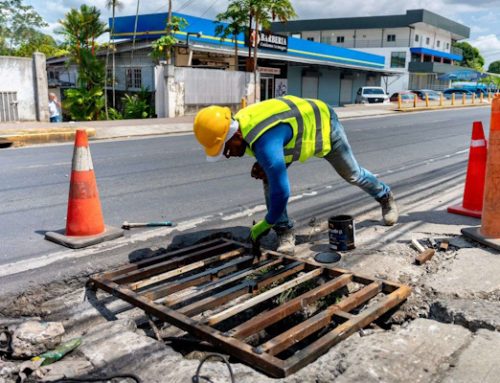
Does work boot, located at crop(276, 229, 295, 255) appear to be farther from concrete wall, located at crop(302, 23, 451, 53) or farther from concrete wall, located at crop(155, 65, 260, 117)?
concrete wall, located at crop(302, 23, 451, 53)

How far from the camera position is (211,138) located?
3.54 m

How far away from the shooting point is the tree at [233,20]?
883 inches

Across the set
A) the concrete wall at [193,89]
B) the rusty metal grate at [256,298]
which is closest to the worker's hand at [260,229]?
the rusty metal grate at [256,298]

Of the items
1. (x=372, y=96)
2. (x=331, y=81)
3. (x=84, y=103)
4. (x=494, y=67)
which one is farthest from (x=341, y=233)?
(x=494, y=67)

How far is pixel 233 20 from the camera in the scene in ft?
75.4

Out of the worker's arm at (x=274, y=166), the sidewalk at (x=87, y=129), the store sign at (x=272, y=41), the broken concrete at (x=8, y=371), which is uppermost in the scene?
the store sign at (x=272, y=41)

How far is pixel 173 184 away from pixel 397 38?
56.4 m

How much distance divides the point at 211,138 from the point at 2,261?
6.71ft

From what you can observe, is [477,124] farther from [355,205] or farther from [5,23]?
[5,23]

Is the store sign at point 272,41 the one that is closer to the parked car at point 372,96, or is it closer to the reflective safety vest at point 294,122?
the parked car at point 372,96

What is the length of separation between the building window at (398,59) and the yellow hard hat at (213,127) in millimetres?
57428

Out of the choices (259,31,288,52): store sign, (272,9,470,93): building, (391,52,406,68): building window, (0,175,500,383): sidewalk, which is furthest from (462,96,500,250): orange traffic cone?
(391,52,406,68): building window

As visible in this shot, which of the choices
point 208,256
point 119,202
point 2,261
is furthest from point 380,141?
point 2,261

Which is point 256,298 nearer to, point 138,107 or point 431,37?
point 138,107
